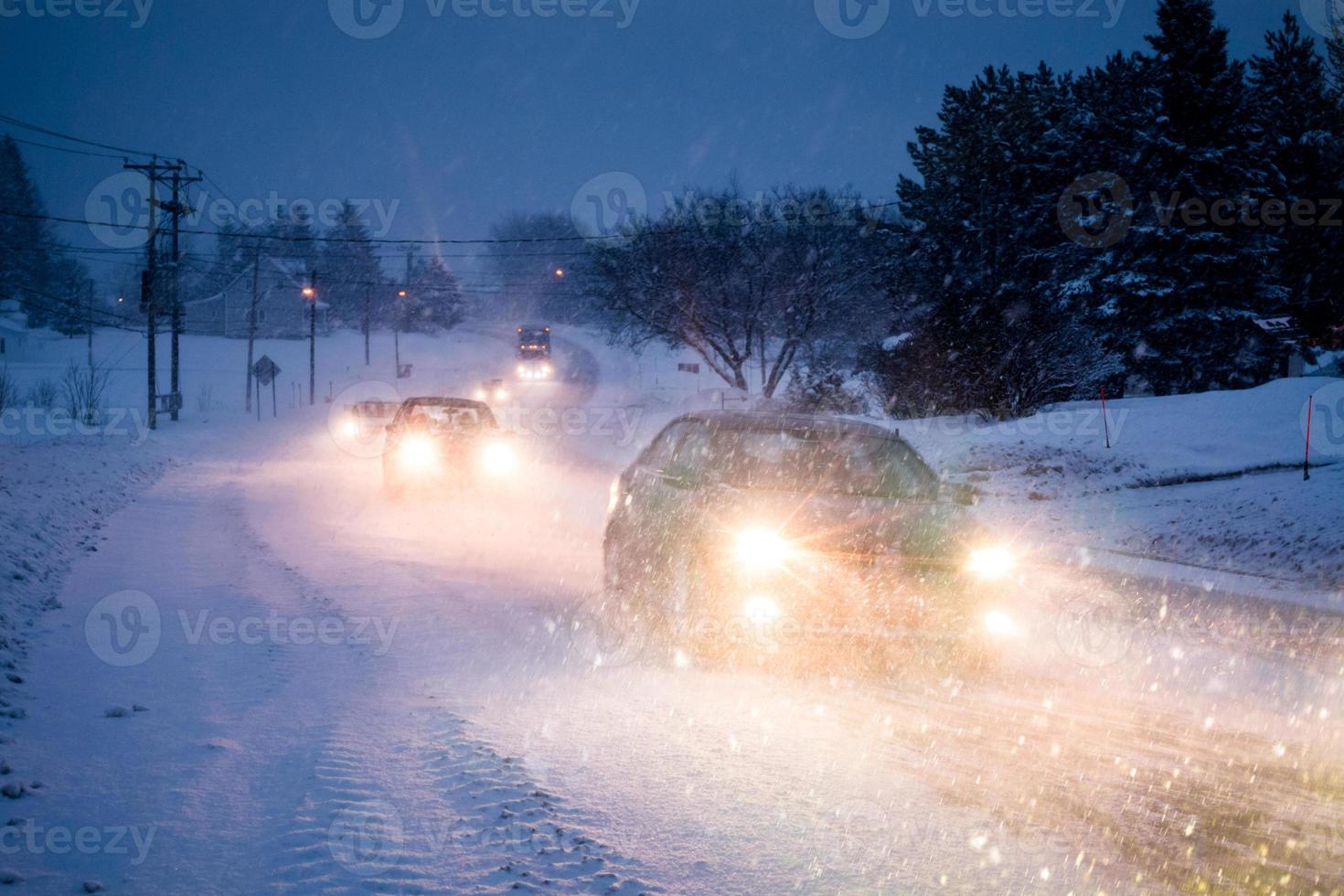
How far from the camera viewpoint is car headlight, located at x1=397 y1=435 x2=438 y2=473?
15484mm

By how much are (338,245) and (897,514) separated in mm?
126159

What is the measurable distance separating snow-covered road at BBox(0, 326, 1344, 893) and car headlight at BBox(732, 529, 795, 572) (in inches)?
27.8

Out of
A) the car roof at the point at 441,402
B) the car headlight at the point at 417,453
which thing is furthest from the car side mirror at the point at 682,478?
the car roof at the point at 441,402

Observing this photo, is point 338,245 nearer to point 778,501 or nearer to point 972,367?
point 972,367

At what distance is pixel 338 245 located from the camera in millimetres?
122000

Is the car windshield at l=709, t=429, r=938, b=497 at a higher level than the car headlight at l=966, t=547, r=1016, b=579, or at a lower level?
higher

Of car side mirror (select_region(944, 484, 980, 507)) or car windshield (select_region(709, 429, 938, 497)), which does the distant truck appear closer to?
car windshield (select_region(709, 429, 938, 497))

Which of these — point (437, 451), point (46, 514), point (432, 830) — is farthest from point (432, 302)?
point (432, 830)

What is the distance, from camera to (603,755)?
4.53 meters

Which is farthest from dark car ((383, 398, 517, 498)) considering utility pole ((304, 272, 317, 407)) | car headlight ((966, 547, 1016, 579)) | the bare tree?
utility pole ((304, 272, 317, 407))

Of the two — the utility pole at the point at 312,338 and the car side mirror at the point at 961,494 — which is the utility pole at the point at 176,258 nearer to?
the utility pole at the point at 312,338

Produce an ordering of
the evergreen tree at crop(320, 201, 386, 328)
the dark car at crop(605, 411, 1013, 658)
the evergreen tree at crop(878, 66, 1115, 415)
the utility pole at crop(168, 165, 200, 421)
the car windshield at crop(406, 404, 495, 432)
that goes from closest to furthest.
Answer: the dark car at crop(605, 411, 1013, 658)
the car windshield at crop(406, 404, 495, 432)
the evergreen tree at crop(878, 66, 1115, 415)
the utility pole at crop(168, 165, 200, 421)
the evergreen tree at crop(320, 201, 386, 328)

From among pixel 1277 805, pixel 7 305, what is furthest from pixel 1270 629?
pixel 7 305

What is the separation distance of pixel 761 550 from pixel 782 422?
180cm
